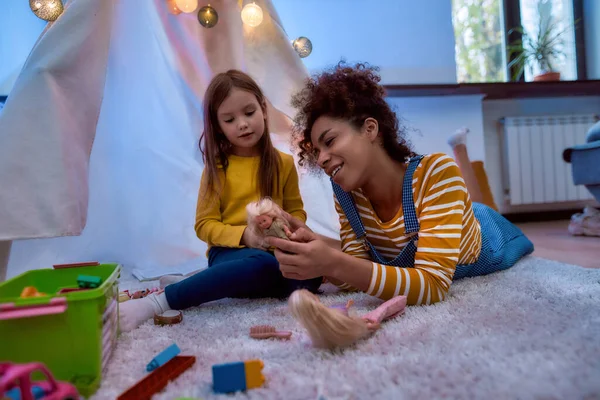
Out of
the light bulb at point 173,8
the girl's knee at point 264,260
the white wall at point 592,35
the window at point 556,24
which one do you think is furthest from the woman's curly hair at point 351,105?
the white wall at point 592,35

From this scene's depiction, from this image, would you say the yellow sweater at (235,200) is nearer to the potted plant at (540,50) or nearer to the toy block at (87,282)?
the toy block at (87,282)

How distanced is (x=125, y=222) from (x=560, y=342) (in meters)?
1.26

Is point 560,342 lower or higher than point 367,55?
lower

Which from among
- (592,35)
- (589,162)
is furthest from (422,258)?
(592,35)

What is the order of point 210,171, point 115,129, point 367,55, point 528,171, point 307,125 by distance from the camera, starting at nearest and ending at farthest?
point 307,125
point 210,171
point 115,129
point 367,55
point 528,171

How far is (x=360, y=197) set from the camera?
975 mm

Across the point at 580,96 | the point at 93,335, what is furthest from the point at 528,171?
the point at 93,335

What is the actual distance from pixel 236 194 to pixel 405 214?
1.39 ft

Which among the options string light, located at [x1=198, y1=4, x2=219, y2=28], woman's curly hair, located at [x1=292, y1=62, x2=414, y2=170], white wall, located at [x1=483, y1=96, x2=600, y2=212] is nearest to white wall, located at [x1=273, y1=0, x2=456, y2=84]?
white wall, located at [x1=483, y1=96, x2=600, y2=212]

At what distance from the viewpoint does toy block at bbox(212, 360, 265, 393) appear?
0.49m

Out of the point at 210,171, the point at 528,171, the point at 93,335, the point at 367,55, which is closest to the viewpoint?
the point at 93,335

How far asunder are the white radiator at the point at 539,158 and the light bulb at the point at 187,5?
189 centimetres

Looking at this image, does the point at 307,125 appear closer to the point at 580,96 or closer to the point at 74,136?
the point at 74,136

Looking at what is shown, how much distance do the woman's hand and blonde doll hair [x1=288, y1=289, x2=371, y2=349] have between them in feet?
0.37
